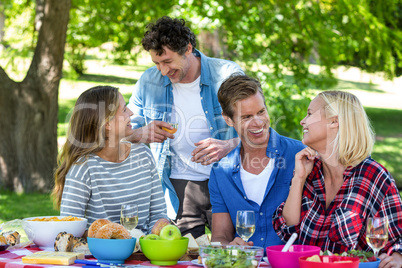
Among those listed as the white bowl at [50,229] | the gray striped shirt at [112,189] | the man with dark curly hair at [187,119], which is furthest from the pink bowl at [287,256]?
the man with dark curly hair at [187,119]

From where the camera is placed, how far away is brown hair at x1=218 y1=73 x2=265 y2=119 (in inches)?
142

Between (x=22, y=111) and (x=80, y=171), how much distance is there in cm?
614

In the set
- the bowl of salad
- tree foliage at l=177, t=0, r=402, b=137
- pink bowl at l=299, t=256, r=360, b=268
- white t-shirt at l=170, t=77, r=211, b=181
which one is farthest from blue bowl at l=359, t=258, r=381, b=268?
tree foliage at l=177, t=0, r=402, b=137

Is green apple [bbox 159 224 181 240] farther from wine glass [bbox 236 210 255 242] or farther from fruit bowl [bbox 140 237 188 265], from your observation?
wine glass [bbox 236 210 255 242]

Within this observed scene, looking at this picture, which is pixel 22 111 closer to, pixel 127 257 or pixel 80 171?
pixel 80 171

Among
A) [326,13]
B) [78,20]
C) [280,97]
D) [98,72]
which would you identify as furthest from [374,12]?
[98,72]

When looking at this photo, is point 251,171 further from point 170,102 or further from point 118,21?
point 118,21

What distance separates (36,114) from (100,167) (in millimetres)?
6006

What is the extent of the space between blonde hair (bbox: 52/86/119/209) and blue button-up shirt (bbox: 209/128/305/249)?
80cm

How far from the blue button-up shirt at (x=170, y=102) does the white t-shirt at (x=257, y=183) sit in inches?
33.3

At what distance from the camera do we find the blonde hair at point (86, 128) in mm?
3514

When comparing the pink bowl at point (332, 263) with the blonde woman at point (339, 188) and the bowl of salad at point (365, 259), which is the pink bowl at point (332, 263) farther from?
the blonde woman at point (339, 188)

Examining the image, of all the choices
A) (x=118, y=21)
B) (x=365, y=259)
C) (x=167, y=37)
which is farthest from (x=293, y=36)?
(x=365, y=259)

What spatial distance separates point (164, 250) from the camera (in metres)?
2.69
